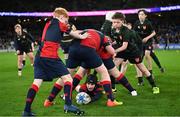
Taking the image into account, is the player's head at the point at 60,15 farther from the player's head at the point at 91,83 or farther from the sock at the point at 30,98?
the player's head at the point at 91,83

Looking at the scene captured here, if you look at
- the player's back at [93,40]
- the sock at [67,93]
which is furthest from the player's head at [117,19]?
the sock at [67,93]

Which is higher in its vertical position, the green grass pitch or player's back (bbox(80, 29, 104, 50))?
player's back (bbox(80, 29, 104, 50))

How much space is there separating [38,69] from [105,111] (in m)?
1.40

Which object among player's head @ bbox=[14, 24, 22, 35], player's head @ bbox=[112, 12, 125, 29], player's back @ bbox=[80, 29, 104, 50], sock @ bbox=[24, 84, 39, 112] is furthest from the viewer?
player's head @ bbox=[14, 24, 22, 35]

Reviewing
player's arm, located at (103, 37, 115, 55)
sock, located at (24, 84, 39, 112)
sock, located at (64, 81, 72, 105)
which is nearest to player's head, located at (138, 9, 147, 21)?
player's arm, located at (103, 37, 115, 55)

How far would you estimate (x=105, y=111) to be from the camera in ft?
22.9

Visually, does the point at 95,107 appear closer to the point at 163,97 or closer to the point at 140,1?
the point at 163,97

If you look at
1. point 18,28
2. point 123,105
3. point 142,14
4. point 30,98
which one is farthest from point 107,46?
point 18,28

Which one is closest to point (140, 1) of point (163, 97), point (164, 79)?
point (164, 79)

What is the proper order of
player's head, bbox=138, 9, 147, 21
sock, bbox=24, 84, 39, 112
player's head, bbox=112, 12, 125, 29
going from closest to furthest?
sock, bbox=24, 84, 39, 112 → player's head, bbox=112, 12, 125, 29 → player's head, bbox=138, 9, 147, 21

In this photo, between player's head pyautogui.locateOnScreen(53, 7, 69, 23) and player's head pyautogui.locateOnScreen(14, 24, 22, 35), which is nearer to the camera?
player's head pyautogui.locateOnScreen(53, 7, 69, 23)

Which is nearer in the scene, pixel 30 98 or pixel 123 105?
pixel 30 98

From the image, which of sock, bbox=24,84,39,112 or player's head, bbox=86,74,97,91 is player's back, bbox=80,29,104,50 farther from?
sock, bbox=24,84,39,112

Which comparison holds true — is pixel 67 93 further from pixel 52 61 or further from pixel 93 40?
pixel 93 40
